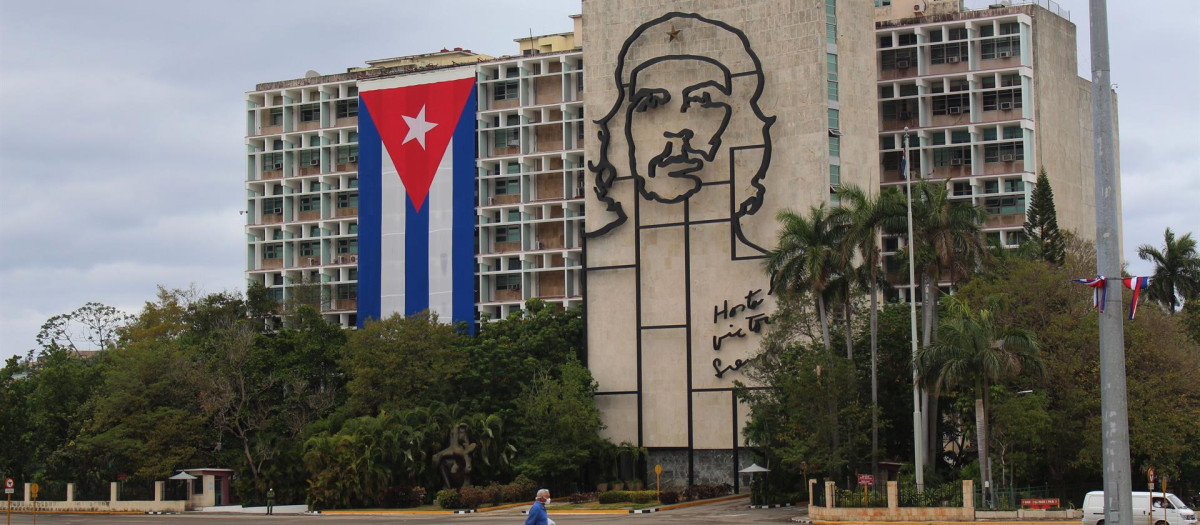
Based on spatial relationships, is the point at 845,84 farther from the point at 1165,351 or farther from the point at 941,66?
the point at 1165,351

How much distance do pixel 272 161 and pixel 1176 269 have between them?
73149 mm

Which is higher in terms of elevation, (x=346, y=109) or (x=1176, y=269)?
(x=346, y=109)

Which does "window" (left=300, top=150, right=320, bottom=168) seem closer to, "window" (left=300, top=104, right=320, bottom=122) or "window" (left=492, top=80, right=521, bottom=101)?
"window" (left=300, top=104, right=320, bottom=122)

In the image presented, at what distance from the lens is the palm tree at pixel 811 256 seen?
6412 cm

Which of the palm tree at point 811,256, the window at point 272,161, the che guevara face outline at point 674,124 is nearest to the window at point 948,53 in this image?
the che guevara face outline at point 674,124

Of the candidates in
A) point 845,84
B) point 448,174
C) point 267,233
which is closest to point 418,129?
point 448,174

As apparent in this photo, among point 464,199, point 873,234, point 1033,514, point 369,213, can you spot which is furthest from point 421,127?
point 1033,514

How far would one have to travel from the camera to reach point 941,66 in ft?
324

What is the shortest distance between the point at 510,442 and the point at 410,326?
34.7 ft

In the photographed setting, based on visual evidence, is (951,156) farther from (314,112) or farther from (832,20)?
Answer: (314,112)

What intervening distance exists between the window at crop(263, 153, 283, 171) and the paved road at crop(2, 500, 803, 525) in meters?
51.0

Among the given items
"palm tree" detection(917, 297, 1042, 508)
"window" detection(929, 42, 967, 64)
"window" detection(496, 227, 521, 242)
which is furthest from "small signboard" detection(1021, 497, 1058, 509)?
"window" detection(496, 227, 521, 242)

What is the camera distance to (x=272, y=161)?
120500 millimetres

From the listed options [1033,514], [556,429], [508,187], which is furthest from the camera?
[508,187]
